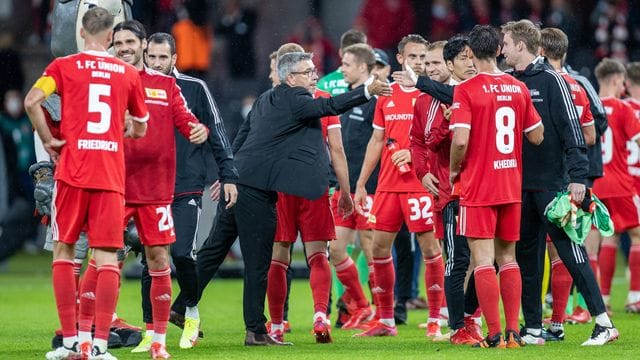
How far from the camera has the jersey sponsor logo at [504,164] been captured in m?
9.00

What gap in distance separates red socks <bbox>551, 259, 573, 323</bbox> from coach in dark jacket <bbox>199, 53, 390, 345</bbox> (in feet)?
6.61

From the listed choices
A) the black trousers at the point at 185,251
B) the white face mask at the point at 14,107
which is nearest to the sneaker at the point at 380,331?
the black trousers at the point at 185,251

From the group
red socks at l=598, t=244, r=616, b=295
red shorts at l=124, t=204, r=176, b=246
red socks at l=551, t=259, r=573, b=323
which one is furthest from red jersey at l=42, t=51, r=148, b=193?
red socks at l=598, t=244, r=616, b=295

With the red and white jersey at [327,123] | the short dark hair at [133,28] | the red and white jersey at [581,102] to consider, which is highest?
the short dark hair at [133,28]

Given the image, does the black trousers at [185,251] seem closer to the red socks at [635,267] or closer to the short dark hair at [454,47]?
the short dark hair at [454,47]

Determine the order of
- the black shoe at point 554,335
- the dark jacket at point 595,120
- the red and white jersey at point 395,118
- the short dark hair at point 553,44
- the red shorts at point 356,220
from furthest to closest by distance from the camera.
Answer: the red shorts at point 356,220, the red and white jersey at point 395,118, the dark jacket at point 595,120, the short dark hair at point 553,44, the black shoe at point 554,335

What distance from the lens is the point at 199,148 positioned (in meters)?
10.0

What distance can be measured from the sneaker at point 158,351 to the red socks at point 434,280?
2.58m

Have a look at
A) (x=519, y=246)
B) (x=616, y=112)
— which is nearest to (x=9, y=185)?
(x=616, y=112)

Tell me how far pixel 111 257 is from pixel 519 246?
10.3ft

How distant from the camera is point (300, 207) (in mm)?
10148

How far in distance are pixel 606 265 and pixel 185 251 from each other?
207 inches

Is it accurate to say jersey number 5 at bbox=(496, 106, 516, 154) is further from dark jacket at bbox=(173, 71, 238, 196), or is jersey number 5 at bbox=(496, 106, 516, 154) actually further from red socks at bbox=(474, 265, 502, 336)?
dark jacket at bbox=(173, 71, 238, 196)

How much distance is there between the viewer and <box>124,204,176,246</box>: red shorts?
8875 mm
